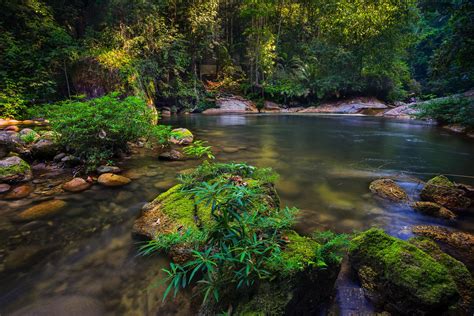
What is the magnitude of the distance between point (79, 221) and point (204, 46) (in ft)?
60.4

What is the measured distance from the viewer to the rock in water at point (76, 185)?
4.44 m

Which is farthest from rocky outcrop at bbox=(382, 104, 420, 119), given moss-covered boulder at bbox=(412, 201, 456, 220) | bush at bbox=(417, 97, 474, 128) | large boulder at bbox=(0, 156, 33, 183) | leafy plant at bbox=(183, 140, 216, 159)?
large boulder at bbox=(0, 156, 33, 183)

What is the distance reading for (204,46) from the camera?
19.4m

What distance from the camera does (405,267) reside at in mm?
2064

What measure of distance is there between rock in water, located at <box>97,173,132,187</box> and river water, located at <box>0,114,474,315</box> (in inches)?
7.0

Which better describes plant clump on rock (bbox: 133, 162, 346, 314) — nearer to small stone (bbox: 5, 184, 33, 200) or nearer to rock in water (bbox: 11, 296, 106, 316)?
rock in water (bbox: 11, 296, 106, 316)

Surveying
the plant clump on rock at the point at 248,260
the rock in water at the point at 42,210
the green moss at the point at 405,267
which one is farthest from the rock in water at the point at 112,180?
the green moss at the point at 405,267

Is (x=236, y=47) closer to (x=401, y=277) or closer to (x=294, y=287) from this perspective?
(x=401, y=277)

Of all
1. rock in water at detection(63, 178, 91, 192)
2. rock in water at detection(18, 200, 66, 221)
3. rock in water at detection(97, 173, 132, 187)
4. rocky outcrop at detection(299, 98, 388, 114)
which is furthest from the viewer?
rocky outcrop at detection(299, 98, 388, 114)

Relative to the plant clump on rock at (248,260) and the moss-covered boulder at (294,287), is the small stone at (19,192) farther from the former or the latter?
the moss-covered boulder at (294,287)

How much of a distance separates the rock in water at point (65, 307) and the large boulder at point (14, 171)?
3443 mm

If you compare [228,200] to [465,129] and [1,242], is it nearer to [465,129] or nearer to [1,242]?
[1,242]

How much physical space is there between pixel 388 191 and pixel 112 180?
4.88 meters

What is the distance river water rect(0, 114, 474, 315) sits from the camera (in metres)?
2.22
